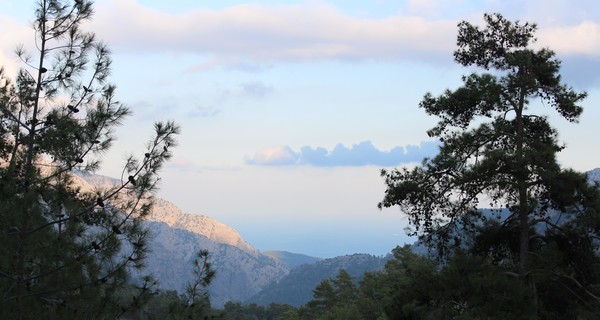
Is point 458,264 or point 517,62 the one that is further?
point 517,62

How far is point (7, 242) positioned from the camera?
28.8 ft

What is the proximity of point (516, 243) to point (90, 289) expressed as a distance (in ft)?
37.6

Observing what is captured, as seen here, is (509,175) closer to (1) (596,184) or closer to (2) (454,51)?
(1) (596,184)

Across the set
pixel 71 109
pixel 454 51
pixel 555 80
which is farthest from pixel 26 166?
pixel 555 80

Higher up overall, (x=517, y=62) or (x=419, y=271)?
(x=517, y=62)

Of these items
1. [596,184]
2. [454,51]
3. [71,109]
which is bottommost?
[596,184]

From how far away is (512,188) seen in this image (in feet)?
46.5

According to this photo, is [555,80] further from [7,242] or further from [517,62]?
[7,242]

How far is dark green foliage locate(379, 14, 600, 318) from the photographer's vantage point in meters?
13.6

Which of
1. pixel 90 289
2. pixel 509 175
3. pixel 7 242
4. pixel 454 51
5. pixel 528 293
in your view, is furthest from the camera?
pixel 454 51

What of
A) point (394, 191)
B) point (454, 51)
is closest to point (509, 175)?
point (394, 191)

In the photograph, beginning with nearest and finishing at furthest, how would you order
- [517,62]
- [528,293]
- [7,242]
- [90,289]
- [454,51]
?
[7,242] → [90,289] → [528,293] → [517,62] → [454,51]

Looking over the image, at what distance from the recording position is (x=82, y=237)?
992cm

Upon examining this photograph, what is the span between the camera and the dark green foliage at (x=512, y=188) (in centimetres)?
1360
